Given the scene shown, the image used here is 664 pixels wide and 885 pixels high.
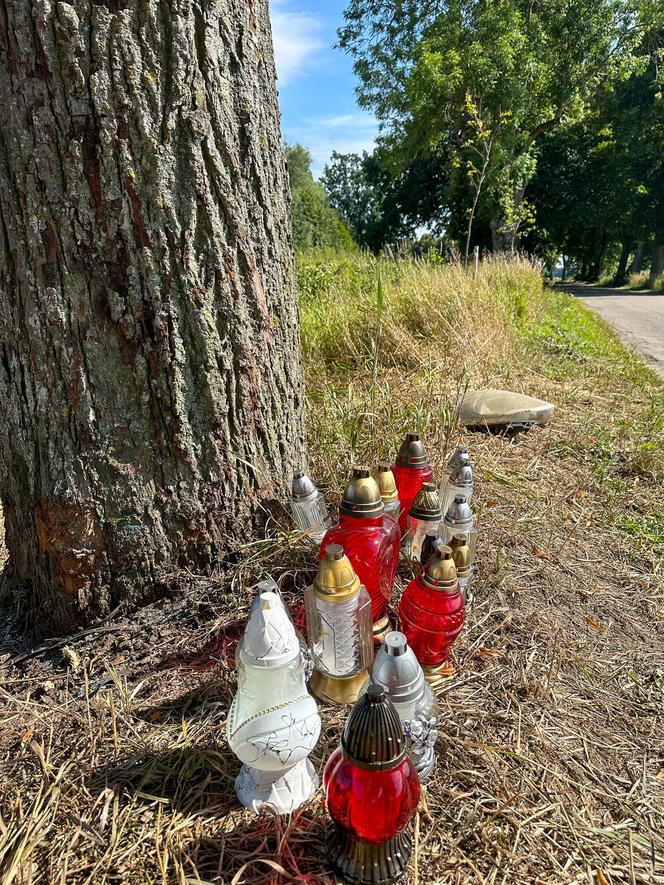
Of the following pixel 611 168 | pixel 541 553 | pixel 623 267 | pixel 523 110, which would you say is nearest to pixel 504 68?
pixel 523 110

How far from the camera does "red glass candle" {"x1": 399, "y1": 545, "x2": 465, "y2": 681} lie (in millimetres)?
1251

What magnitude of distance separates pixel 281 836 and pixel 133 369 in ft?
3.86

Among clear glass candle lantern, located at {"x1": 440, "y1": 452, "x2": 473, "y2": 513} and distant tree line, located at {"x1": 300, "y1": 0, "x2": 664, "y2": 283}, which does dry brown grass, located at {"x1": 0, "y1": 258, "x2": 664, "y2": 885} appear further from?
distant tree line, located at {"x1": 300, "y1": 0, "x2": 664, "y2": 283}

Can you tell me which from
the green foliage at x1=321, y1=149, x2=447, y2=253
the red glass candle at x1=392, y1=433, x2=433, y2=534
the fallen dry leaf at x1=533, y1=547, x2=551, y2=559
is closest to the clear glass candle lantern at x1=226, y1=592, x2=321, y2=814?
the red glass candle at x1=392, y1=433, x2=433, y2=534

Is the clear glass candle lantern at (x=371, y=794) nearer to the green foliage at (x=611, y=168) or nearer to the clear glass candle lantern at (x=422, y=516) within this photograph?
the clear glass candle lantern at (x=422, y=516)

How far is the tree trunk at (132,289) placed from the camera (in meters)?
1.23

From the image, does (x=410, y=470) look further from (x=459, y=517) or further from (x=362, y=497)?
(x=362, y=497)

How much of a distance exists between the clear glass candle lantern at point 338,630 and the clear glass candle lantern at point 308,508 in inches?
15.9

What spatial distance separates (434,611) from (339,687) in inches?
12.9

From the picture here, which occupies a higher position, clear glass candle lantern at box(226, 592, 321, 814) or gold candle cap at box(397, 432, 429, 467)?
gold candle cap at box(397, 432, 429, 467)

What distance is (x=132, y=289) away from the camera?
4.39 feet

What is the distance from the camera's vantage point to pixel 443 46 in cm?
1447

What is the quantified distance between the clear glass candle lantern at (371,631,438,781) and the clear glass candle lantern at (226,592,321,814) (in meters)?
0.18

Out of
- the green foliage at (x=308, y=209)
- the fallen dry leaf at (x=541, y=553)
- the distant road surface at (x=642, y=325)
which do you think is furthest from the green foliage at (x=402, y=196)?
the fallen dry leaf at (x=541, y=553)
